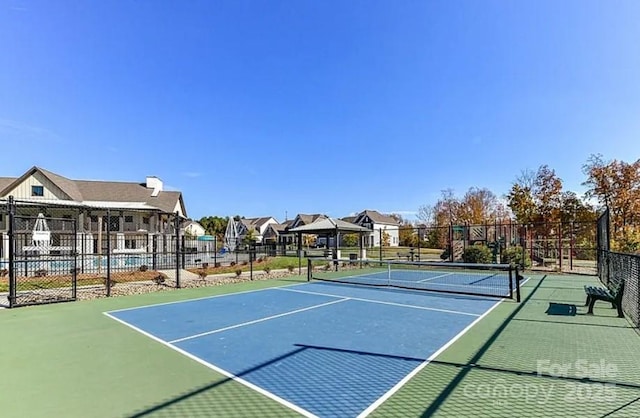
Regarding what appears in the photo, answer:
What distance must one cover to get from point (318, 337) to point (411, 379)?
2.13 m

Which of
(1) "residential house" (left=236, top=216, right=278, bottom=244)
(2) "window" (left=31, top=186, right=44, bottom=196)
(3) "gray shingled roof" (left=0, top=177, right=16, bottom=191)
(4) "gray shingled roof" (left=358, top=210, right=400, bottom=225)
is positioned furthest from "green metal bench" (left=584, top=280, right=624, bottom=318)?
(1) "residential house" (left=236, top=216, right=278, bottom=244)

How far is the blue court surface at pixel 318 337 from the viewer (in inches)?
158

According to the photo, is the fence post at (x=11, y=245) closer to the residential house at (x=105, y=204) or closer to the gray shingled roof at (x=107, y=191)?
the residential house at (x=105, y=204)

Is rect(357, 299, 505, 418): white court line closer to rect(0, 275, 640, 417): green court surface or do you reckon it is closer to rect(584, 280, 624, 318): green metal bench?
rect(0, 275, 640, 417): green court surface

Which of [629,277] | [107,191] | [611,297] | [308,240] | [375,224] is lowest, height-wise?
[308,240]

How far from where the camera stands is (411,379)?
420cm

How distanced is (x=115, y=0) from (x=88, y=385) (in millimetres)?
10850

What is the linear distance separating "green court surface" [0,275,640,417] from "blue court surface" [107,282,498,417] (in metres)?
0.24

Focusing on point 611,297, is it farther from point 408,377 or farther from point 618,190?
point 618,190

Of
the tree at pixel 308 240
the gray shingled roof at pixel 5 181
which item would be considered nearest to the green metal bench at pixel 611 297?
the gray shingled roof at pixel 5 181

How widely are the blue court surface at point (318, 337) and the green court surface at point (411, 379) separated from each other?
238 millimetres

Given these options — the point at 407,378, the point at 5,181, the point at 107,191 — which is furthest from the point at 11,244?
the point at 5,181

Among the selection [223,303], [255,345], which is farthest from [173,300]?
[255,345]

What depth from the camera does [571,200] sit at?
79.5 feet
